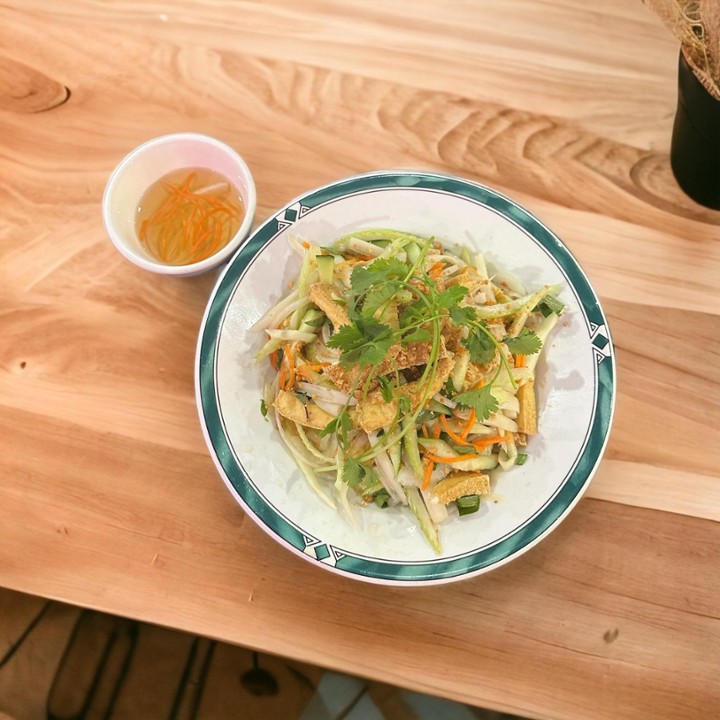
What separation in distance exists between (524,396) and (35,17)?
5.85 ft

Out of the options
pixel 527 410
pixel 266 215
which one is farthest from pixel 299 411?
pixel 266 215

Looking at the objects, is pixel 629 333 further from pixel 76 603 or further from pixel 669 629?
pixel 76 603

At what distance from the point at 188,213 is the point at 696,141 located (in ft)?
4.05

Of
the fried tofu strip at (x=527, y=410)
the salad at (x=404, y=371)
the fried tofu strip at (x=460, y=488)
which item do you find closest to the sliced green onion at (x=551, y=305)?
the salad at (x=404, y=371)

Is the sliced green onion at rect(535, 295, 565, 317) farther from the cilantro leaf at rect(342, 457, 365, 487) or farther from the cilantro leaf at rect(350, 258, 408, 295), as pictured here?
the cilantro leaf at rect(342, 457, 365, 487)

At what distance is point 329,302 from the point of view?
1.35 m

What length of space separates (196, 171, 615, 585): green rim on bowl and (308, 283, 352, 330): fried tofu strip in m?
0.16

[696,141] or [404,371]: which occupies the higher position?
[696,141]

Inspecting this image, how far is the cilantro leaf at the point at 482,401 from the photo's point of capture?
1251 millimetres

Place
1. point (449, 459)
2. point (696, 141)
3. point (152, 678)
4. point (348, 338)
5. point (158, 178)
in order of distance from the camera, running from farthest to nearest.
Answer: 1. point (152, 678)
2. point (158, 178)
3. point (696, 141)
4. point (449, 459)
5. point (348, 338)

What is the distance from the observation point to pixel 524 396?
53.2 inches

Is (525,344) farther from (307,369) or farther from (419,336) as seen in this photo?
(307,369)

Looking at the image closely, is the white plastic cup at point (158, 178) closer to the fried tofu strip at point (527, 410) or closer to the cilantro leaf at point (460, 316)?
the cilantro leaf at point (460, 316)

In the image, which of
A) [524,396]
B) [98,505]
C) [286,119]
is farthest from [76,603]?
[286,119]
